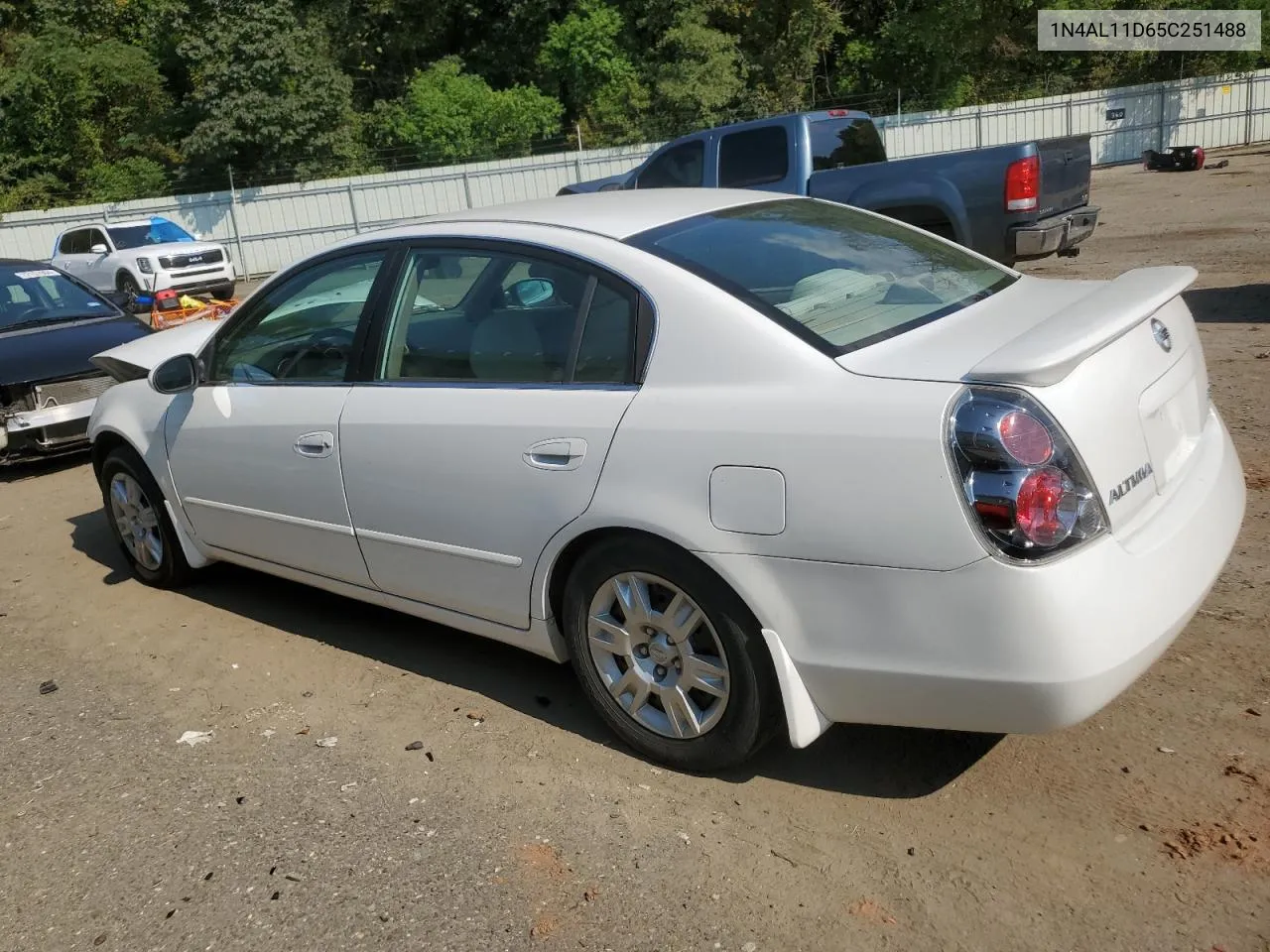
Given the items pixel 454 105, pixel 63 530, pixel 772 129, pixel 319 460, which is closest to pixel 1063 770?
pixel 319 460

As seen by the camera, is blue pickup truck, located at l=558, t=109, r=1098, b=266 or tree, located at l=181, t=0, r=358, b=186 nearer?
blue pickup truck, located at l=558, t=109, r=1098, b=266

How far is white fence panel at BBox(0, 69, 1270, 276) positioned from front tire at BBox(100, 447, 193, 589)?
2125 cm

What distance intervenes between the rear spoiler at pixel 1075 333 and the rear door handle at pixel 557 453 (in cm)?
111

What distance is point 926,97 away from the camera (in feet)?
115

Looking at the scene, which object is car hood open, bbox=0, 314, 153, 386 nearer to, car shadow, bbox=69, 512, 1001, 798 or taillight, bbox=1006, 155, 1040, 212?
car shadow, bbox=69, 512, 1001, 798

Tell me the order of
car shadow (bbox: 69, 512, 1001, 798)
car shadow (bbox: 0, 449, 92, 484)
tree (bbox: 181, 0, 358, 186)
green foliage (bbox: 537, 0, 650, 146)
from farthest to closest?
1. green foliage (bbox: 537, 0, 650, 146)
2. tree (bbox: 181, 0, 358, 186)
3. car shadow (bbox: 0, 449, 92, 484)
4. car shadow (bbox: 69, 512, 1001, 798)

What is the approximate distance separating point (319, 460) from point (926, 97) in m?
34.5

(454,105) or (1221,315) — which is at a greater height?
(454,105)

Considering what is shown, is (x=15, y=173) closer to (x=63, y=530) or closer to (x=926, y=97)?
(x=926, y=97)

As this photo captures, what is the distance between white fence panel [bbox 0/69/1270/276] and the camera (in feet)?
90.8

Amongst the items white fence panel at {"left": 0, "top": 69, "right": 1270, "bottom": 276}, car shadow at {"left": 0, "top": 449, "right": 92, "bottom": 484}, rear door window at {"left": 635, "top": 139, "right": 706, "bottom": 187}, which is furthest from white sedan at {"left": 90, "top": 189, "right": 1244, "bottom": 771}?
white fence panel at {"left": 0, "top": 69, "right": 1270, "bottom": 276}

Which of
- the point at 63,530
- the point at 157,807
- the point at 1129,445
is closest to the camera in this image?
the point at 1129,445

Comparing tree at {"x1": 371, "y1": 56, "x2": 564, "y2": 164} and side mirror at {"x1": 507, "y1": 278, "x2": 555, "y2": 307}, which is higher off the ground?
tree at {"x1": 371, "y1": 56, "x2": 564, "y2": 164}

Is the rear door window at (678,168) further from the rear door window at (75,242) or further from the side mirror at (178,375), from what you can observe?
the rear door window at (75,242)
